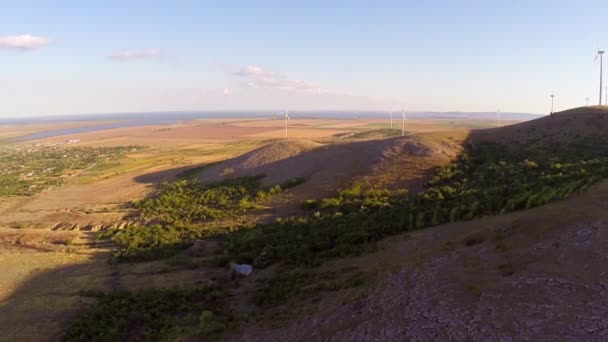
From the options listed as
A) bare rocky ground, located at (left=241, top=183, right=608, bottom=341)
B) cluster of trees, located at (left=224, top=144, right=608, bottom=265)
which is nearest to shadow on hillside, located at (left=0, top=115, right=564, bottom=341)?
cluster of trees, located at (left=224, top=144, right=608, bottom=265)

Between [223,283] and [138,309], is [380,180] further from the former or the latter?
[138,309]

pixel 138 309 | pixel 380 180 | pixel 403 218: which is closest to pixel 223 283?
pixel 138 309

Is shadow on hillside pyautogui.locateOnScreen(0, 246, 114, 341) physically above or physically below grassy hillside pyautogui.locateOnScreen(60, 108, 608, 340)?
below

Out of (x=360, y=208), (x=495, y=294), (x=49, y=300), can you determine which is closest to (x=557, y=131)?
(x=360, y=208)

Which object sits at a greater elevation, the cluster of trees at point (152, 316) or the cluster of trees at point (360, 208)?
the cluster of trees at point (360, 208)

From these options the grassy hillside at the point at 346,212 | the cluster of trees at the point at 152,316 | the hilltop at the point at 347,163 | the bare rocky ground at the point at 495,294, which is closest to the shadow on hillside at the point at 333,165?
the hilltop at the point at 347,163

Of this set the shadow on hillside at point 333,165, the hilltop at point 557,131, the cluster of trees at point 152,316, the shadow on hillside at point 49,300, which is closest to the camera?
the cluster of trees at point 152,316

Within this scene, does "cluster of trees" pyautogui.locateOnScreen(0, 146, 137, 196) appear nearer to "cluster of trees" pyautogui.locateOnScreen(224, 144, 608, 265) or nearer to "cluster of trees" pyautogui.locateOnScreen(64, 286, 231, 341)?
"cluster of trees" pyautogui.locateOnScreen(224, 144, 608, 265)

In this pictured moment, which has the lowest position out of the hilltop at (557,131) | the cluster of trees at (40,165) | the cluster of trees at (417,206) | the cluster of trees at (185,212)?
the cluster of trees at (40,165)

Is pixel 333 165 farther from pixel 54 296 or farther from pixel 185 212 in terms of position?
pixel 54 296

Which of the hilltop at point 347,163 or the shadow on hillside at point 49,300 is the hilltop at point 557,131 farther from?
the shadow on hillside at point 49,300

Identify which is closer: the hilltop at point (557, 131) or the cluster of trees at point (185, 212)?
the cluster of trees at point (185, 212)
